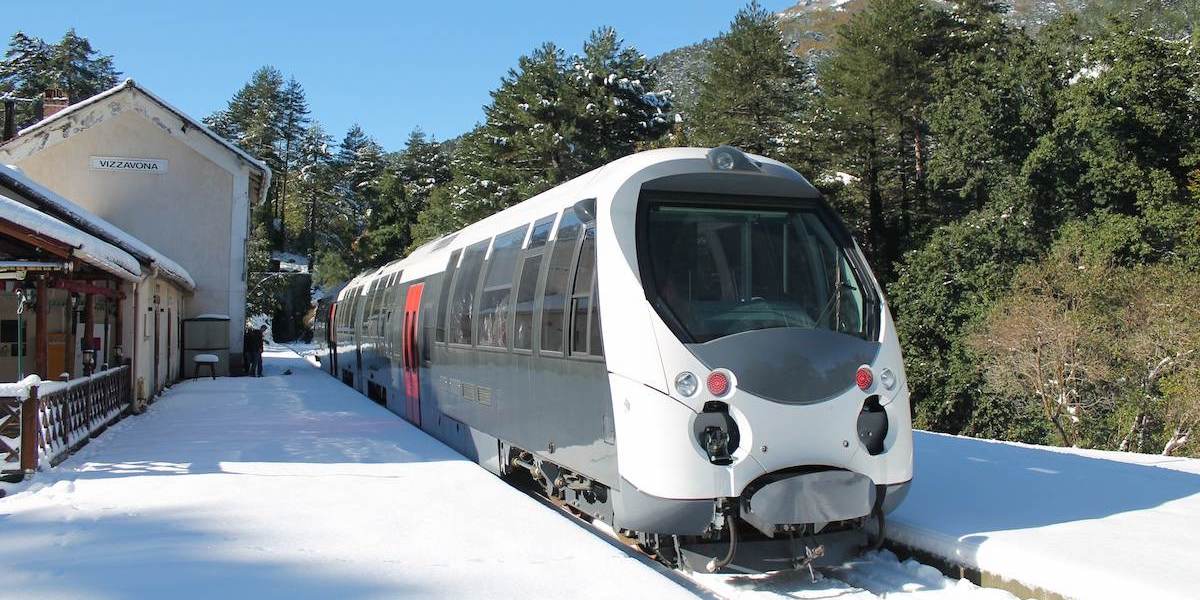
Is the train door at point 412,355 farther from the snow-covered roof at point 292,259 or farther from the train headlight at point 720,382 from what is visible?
the snow-covered roof at point 292,259

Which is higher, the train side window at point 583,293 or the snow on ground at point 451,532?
the train side window at point 583,293

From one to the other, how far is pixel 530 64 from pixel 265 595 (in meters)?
43.3

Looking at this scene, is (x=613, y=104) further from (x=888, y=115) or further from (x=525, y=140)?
(x=888, y=115)

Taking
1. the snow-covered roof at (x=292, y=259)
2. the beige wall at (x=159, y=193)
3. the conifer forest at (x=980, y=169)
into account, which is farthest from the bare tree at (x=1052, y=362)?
the snow-covered roof at (x=292, y=259)

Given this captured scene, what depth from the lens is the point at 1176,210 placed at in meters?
32.2

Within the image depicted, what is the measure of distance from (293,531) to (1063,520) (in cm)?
590

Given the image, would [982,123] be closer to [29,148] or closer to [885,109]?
[885,109]

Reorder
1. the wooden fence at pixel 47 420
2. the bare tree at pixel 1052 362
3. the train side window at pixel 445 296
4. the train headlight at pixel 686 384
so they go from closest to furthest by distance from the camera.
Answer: the train headlight at pixel 686 384
the wooden fence at pixel 47 420
the train side window at pixel 445 296
the bare tree at pixel 1052 362

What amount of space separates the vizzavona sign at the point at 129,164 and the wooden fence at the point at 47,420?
14.6 metres

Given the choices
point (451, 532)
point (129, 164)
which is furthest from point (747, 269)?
point (129, 164)

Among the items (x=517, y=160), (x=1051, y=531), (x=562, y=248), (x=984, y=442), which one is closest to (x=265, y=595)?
(x=562, y=248)

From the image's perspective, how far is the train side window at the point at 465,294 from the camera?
1059 cm

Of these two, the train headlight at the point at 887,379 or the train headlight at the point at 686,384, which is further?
the train headlight at the point at 887,379

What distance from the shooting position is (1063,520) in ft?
24.3
